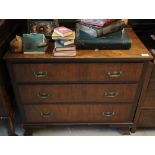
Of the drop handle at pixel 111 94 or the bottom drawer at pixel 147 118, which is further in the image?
the bottom drawer at pixel 147 118

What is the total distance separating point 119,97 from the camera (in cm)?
126

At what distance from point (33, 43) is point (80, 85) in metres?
0.39

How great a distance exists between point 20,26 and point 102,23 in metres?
0.66

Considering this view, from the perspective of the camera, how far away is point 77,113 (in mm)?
1353

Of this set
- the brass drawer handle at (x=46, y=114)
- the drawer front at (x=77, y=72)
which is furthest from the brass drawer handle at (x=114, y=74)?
the brass drawer handle at (x=46, y=114)

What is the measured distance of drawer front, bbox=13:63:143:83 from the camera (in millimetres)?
1104

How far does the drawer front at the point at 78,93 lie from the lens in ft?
3.95

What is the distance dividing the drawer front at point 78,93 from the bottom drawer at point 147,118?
0.18 meters

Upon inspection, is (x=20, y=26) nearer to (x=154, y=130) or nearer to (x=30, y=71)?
(x=30, y=71)

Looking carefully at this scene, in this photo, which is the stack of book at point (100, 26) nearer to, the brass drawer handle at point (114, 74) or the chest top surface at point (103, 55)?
the chest top surface at point (103, 55)

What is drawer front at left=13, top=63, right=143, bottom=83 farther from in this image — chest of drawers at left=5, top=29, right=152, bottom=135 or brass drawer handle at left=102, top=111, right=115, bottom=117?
brass drawer handle at left=102, top=111, right=115, bottom=117

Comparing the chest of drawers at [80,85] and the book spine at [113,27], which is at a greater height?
the book spine at [113,27]

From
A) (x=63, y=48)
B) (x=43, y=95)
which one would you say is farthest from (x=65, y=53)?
(x=43, y=95)
